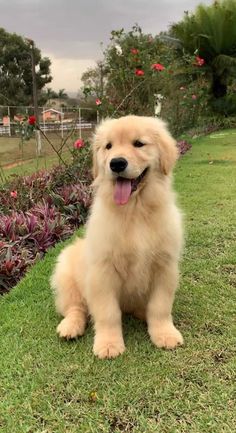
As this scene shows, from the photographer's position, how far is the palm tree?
21.1 meters

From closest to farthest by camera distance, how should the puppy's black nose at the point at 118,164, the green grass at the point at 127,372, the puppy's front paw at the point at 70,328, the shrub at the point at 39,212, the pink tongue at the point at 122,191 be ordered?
1. the green grass at the point at 127,372
2. the puppy's black nose at the point at 118,164
3. the pink tongue at the point at 122,191
4. the puppy's front paw at the point at 70,328
5. the shrub at the point at 39,212

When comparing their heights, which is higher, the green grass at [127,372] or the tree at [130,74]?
the tree at [130,74]

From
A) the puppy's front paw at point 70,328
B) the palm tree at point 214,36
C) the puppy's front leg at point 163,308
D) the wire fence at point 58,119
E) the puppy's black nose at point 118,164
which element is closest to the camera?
the puppy's black nose at point 118,164

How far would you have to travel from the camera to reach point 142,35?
41.4ft

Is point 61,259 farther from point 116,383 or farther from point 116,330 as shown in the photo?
point 116,383

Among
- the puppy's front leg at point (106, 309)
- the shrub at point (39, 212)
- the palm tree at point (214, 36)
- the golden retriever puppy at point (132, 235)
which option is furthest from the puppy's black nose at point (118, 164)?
the palm tree at point (214, 36)

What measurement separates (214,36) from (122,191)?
20.4 meters

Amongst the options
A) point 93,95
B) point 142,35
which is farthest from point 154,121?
point 142,35

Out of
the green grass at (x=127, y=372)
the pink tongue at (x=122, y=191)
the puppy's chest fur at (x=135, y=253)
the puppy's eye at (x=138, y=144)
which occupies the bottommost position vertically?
the green grass at (x=127, y=372)

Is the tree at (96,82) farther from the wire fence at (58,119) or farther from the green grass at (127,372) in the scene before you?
the green grass at (127,372)

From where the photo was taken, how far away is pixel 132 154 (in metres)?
2.76

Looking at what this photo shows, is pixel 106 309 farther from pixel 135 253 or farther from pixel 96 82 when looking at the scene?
pixel 96 82

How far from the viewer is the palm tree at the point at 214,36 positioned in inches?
831

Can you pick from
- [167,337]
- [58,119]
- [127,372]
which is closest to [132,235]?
[167,337]
